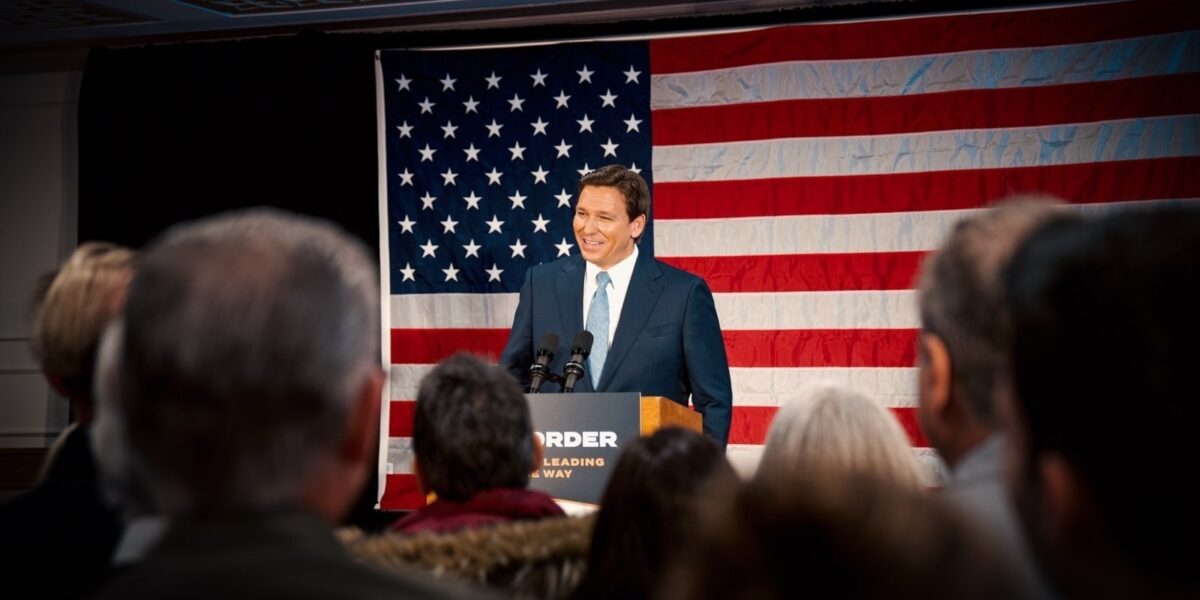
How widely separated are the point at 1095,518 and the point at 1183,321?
127mm

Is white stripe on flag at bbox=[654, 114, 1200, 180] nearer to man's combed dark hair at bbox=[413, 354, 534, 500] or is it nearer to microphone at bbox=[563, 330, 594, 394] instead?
microphone at bbox=[563, 330, 594, 394]

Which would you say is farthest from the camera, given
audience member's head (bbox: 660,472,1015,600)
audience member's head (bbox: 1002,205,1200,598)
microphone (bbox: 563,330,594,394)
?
microphone (bbox: 563,330,594,394)

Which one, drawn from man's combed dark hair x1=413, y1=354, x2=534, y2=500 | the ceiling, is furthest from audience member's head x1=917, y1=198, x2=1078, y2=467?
the ceiling

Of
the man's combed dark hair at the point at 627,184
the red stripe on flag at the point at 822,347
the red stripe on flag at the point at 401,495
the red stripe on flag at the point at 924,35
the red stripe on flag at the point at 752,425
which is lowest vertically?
the red stripe on flag at the point at 401,495

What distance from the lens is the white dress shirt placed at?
3830 millimetres

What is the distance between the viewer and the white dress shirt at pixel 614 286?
3.83 m

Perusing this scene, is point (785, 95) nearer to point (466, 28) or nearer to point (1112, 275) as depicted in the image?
point (466, 28)

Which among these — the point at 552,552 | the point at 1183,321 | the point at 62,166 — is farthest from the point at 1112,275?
the point at 62,166

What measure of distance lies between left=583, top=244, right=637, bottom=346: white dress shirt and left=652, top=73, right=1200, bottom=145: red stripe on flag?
1951 mm

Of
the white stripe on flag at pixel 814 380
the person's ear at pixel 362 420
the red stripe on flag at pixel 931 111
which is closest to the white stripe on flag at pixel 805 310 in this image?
the white stripe on flag at pixel 814 380

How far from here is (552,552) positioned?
A: 1.57 m

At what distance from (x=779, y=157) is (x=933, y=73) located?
0.81 meters

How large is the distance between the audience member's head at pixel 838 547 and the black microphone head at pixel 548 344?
8.84ft

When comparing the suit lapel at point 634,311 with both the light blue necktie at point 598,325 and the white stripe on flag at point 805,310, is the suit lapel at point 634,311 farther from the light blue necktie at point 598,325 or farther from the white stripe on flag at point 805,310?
the white stripe on flag at point 805,310
